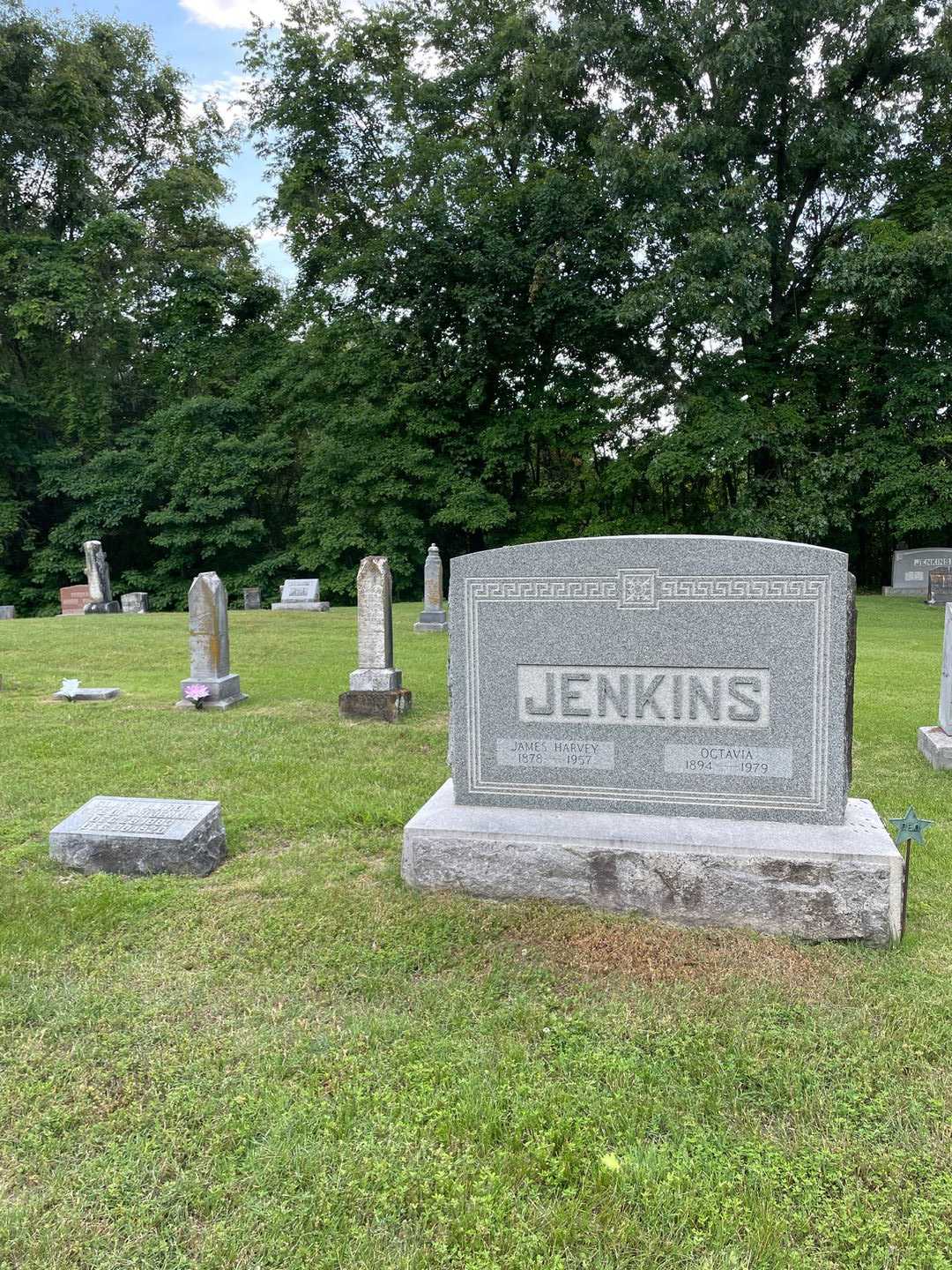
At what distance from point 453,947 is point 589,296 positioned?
66.7 feet

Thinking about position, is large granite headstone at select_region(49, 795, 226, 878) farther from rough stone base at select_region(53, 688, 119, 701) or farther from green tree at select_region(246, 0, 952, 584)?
green tree at select_region(246, 0, 952, 584)

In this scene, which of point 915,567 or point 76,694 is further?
point 915,567

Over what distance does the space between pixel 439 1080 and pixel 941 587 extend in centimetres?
1984

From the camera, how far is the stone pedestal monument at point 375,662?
782cm

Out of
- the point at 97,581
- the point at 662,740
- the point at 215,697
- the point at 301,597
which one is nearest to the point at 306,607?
the point at 301,597

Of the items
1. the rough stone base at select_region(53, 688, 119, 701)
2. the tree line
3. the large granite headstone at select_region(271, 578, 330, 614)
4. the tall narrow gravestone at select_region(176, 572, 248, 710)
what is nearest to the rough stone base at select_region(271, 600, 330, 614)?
the large granite headstone at select_region(271, 578, 330, 614)

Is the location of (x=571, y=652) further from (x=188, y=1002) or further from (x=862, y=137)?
(x=862, y=137)

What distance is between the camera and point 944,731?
6.18m

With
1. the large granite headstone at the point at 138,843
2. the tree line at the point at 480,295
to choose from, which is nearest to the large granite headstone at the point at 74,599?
the tree line at the point at 480,295

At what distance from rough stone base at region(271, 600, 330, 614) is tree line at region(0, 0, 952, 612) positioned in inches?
114

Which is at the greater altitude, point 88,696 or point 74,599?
point 74,599

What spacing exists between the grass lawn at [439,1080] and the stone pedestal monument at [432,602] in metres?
10.4

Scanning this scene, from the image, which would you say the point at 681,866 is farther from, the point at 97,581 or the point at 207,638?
the point at 97,581

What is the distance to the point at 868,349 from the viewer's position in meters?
20.4
